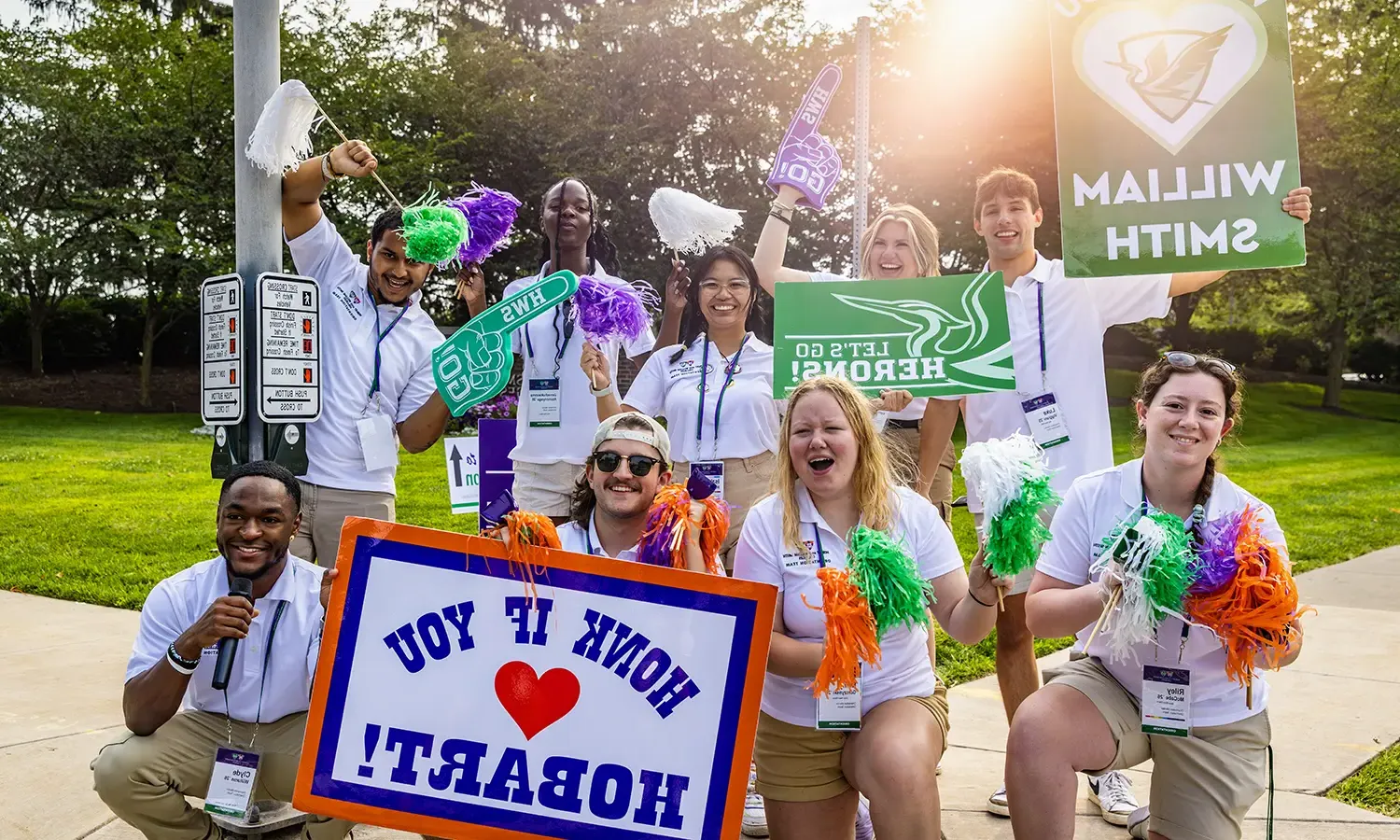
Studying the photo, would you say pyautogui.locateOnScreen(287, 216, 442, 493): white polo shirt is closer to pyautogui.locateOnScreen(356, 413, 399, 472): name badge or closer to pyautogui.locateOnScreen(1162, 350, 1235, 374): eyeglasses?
pyautogui.locateOnScreen(356, 413, 399, 472): name badge

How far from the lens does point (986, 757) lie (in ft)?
14.5

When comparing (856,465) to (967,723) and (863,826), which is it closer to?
(863,826)

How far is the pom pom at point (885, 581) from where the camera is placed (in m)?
2.75

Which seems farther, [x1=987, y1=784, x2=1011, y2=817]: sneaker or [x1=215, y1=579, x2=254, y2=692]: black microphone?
[x1=987, y1=784, x2=1011, y2=817]: sneaker

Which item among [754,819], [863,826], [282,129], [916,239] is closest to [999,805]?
[863,826]

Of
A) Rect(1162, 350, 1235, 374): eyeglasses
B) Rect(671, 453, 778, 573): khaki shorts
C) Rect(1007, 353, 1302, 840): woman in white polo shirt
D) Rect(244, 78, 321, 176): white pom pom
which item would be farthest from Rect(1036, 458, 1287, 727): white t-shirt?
Rect(244, 78, 321, 176): white pom pom

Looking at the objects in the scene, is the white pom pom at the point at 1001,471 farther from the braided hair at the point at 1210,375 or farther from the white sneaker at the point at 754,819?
the white sneaker at the point at 754,819

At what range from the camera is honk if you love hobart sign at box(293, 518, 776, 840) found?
9.20 feet

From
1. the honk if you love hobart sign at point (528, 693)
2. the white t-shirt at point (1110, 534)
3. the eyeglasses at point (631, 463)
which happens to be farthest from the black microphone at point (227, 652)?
the white t-shirt at point (1110, 534)

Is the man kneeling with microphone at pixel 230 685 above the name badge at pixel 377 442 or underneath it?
underneath

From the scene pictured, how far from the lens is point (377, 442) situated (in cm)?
384

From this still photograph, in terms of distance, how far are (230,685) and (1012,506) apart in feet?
6.99

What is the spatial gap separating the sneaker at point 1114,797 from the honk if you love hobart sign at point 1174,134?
1.70 m

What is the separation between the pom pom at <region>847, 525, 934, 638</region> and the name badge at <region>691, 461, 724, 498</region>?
113 cm
